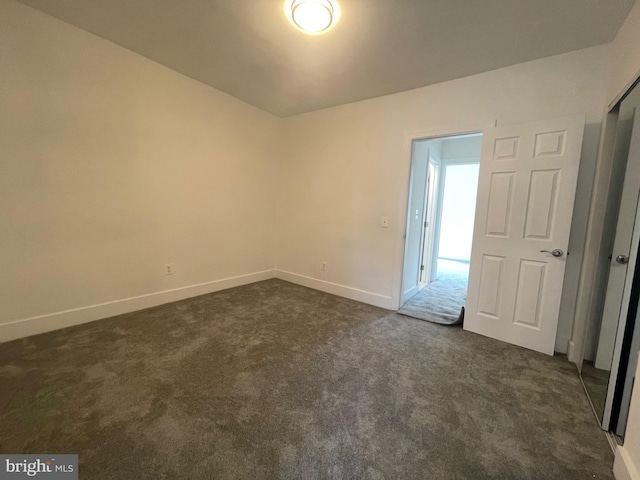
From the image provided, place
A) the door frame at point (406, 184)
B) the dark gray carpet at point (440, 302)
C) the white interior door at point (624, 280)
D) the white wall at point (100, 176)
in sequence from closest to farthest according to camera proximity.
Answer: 1. the white interior door at point (624, 280)
2. the white wall at point (100, 176)
3. the door frame at point (406, 184)
4. the dark gray carpet at point (440, 302)

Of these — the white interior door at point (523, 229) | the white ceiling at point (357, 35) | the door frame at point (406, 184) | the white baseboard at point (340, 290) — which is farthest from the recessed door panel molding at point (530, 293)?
the white ceiling at point (357, 35)

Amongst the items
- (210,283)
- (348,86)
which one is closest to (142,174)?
(210,283)

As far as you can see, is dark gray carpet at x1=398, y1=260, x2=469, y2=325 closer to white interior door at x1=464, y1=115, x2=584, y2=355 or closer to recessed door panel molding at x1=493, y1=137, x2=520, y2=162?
white interior door at x1=464, y1=115, x2=584, y2=355

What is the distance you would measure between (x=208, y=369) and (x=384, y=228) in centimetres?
236

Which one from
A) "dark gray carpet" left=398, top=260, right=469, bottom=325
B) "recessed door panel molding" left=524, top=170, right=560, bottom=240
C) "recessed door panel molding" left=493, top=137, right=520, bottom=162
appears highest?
"recessed door panel molding" left=493, top=137, right=520, bottom=162

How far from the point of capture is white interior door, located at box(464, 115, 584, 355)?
2129 mm

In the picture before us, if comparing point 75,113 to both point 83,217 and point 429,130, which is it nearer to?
point 83,217

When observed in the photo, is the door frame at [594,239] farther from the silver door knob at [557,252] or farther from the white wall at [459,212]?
the white wall at [459,212]

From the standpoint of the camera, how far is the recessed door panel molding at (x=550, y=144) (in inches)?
82.9

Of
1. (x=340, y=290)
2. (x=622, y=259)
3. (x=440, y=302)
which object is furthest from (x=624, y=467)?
(x=340, y=290)

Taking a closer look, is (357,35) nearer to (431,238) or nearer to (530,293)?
(530,293)

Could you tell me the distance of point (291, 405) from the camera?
5.05 ft

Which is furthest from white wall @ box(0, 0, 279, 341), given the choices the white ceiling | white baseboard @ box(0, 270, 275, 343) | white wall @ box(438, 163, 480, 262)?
white wall @ box(438, 163, 480, 262)

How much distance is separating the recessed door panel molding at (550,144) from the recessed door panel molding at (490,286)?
3.20 ft
